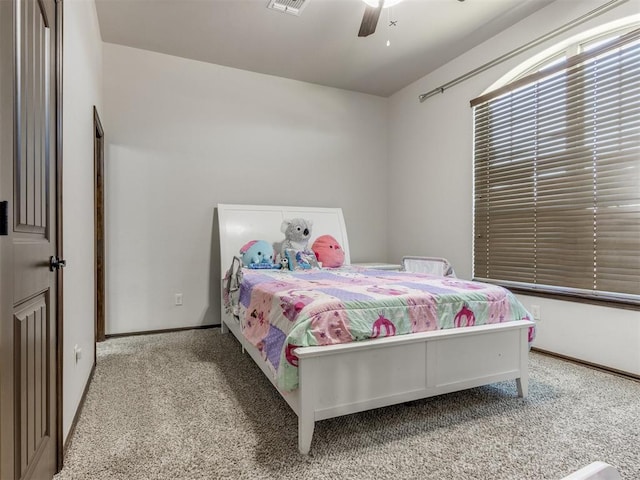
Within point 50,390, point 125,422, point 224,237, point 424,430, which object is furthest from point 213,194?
point 424,430

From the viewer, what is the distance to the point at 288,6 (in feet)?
9.07

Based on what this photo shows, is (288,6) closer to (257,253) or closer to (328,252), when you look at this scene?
(257,253)

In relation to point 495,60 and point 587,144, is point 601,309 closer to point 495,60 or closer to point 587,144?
point 587,144

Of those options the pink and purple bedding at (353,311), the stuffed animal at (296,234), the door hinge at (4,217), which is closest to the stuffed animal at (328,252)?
the stuffed animal at (296,234)

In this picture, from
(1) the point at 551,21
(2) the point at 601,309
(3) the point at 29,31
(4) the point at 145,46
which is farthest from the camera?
(4) the point at 145,46

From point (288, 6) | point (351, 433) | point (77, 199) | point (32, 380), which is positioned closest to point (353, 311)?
point (351, 433)

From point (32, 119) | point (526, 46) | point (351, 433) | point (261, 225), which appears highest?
point (526, 46)

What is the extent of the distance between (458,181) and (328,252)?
1.55 meters

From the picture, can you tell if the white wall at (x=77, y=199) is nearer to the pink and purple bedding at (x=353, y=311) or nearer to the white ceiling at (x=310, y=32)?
the white ceiling at (x=310, y=32)

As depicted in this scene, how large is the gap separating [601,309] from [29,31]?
11.3ft

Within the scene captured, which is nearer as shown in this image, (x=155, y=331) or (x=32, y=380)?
(x=32, y=380)

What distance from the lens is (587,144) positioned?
260 centimetres

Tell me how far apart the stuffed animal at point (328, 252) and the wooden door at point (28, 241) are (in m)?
2.49

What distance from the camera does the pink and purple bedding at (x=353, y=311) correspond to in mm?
1616
